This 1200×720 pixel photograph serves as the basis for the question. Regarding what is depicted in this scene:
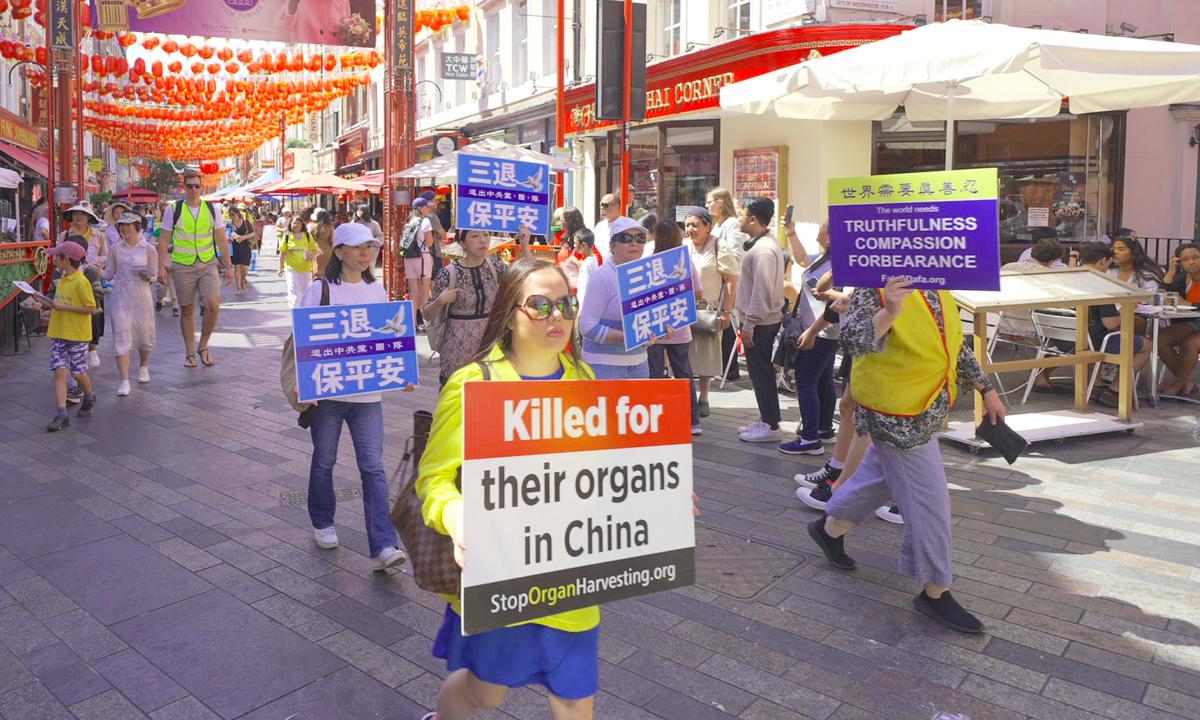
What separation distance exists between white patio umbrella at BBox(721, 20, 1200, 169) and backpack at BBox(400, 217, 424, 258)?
5.89 metres

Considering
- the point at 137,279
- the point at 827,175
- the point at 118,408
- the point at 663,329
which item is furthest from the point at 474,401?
the point at 827,175

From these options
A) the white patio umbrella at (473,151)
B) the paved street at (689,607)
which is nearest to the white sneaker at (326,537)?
the paved street at (689,607)

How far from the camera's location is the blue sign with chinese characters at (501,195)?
244 inches

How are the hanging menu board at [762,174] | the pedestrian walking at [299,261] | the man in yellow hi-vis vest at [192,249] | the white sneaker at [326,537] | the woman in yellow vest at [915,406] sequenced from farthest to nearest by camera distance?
the pedestrian walking at [299,261] → the hanging menu board at [762,174] → the man in yellow hi-vis vest at [192,249] → the white sneaker at [326,537] → the woman in yellow vest at [915,406]

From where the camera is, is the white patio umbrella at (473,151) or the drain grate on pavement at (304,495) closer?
the drain grate on pavement at (304,495)

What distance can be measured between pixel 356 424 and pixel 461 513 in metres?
2.77

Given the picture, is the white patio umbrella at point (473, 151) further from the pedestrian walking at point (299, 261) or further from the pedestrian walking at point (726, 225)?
the pedestrian walking at point (726, 225)

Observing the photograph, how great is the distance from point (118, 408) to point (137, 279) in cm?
162

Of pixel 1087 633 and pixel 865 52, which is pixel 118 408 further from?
pixel 1087 633

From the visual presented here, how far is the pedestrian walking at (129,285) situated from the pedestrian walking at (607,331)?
5809mm

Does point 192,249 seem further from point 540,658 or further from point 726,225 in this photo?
point 540,658

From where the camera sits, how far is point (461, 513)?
2.28 meters

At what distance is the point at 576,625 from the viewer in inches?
97.0

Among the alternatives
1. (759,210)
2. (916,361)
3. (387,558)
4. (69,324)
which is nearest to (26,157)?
(69,324)
